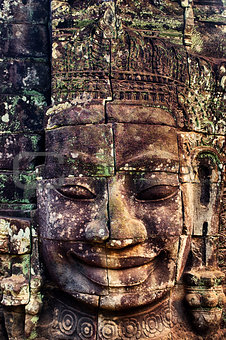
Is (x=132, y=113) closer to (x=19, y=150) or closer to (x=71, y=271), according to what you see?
(x=19, y=150)

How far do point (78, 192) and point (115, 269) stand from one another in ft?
2.35

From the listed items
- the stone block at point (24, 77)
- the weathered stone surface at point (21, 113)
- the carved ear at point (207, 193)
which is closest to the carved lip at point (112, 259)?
the carved ear at point (207, 193)

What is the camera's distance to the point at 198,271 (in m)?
4.05

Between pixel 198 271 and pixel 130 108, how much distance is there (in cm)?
165

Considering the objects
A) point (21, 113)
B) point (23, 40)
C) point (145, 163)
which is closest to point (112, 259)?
point (145, 163)

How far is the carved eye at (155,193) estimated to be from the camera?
3.68m

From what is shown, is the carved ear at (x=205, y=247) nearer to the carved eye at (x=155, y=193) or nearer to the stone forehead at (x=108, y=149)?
the carved eye at (x=155, y=193)

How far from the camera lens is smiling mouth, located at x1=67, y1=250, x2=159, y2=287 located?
11.8 ft

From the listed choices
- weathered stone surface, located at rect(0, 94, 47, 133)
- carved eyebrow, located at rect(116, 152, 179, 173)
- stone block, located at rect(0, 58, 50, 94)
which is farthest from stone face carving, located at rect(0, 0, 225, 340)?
stone block, located at rect(0, 58, 50, 94)

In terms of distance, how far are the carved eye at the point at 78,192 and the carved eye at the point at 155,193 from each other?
41cm

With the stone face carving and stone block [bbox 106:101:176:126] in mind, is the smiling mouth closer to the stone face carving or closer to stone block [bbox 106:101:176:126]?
the stone face carving

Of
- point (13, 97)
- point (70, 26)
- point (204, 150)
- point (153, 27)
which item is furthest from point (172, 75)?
point (13, 97)

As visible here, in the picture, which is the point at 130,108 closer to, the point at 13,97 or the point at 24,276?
the point at 13,97

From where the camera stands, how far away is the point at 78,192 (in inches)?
143
